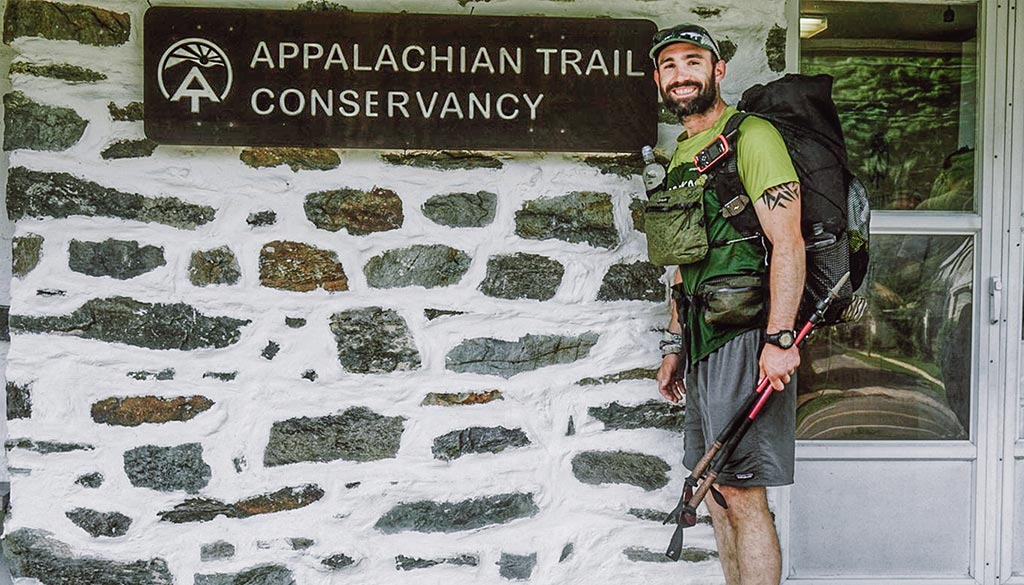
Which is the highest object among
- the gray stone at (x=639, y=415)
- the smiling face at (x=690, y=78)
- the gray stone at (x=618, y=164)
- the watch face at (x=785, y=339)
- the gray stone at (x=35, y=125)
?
the smiling face at (x=690, y=78)

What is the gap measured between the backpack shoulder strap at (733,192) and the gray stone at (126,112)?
1699mm

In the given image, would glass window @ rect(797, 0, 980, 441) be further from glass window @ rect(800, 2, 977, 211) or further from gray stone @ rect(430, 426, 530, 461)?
gray stone @ rect(430, 426, 530, 461)

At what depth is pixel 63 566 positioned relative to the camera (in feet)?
10.2

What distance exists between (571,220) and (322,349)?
857 mm

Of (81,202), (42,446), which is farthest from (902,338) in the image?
(42,446)

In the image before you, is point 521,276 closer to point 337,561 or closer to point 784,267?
point 784,267

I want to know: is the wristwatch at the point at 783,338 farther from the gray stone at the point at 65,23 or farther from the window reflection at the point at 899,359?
the gray stone at the point at 65,23

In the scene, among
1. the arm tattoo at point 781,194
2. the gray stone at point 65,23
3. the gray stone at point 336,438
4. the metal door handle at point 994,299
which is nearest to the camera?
the arm tattoo at point 781,194

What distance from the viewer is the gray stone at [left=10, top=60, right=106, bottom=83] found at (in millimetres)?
3049

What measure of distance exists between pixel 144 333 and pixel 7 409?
46 centimetres

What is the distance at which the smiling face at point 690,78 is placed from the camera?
2.83 meters

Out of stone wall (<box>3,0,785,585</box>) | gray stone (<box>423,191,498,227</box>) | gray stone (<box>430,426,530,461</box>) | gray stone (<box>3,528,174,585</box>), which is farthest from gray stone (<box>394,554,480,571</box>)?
gray stone (<box>423,191,498,227</box>)

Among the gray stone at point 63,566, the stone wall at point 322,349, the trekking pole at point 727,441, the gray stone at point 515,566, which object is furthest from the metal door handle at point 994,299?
the gray stone at point 63,566

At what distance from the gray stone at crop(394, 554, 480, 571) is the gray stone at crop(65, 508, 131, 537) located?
2.74 feet
